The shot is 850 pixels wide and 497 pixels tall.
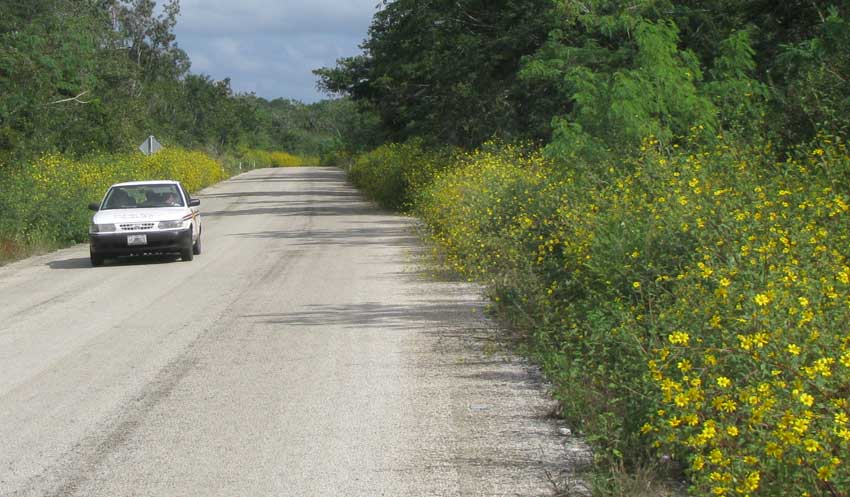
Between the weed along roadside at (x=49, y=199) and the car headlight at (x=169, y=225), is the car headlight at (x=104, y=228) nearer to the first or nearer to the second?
the car headlight at (x=169, y=225)

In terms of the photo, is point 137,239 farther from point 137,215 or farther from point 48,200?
point 48,200

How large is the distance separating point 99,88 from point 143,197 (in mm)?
31584

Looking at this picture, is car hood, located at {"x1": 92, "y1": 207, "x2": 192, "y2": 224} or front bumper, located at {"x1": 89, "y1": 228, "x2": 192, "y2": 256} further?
car hood, located at {"x1": 92, "y1": 207, "x2": 192, "y2": 224}

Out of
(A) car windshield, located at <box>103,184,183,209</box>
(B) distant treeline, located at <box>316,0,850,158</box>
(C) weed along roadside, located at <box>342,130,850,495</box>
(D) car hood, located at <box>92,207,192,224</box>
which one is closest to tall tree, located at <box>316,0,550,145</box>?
(B) distant treeline, located at <box>316,0,850,158</box>

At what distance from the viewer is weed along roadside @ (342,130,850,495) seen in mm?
4719

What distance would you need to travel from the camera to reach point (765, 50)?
73.2 feet

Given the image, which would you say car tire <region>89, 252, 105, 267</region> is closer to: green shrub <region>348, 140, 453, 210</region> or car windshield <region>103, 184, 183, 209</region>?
car windshield <region>103, 184, 183, 209</region>

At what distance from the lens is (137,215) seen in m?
18.9

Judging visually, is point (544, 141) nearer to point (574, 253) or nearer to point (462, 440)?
point (574, 253)

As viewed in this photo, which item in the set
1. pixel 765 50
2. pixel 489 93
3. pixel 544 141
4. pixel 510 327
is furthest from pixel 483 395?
pixel 489 93

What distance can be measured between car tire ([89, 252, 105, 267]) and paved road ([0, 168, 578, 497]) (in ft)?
6.81

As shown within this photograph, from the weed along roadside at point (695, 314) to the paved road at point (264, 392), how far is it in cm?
51

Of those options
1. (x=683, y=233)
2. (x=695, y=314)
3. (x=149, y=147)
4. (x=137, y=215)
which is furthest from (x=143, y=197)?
(x=149, y=147)

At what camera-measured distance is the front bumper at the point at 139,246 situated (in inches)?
728
